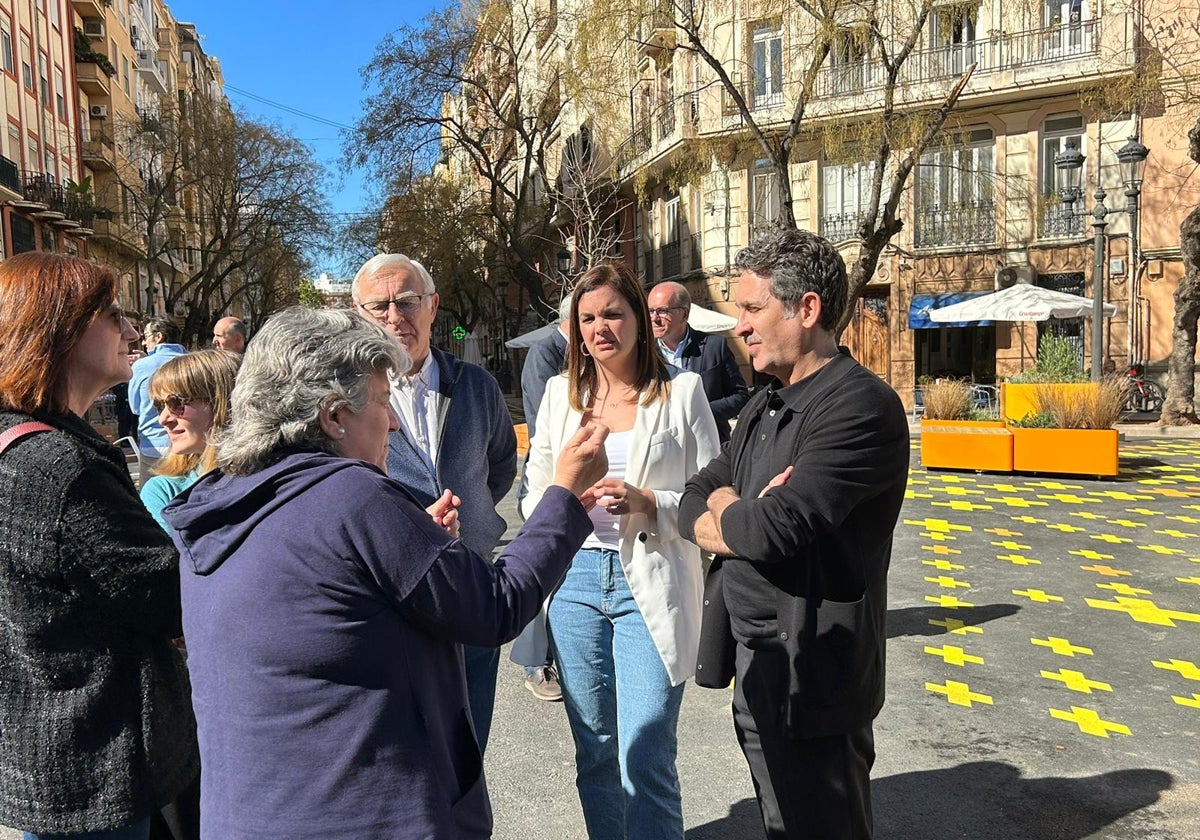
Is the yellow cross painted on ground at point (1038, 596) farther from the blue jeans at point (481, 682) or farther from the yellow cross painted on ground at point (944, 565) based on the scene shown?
the blue jeans at point (481, 682)

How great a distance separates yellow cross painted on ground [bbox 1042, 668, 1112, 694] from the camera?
15.2ft

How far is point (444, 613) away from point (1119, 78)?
17.8 m

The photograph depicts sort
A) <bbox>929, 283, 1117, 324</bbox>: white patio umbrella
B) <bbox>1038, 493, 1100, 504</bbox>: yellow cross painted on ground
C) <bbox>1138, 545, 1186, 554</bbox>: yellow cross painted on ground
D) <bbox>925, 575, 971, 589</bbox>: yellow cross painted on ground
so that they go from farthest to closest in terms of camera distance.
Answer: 1. <bbox>929, 283, 1117, 324</bbox>: white patio umbrella
2. <bbox>1038, 493, 1100, 504</bbox>: yellow cross painted on ground
3. <bbox>1138, 545, 1186, 554</bbox>: yellow cross painted on ground
4. <bbox>925, 575, 971, 589</bbox>: yellow cross painted on ground

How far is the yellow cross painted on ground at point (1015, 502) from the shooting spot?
9.93 meters

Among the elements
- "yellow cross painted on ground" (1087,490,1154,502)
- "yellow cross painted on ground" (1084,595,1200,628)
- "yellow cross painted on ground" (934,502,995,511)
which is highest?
"yellow cross painted on ground" (1087,490,1154,502)

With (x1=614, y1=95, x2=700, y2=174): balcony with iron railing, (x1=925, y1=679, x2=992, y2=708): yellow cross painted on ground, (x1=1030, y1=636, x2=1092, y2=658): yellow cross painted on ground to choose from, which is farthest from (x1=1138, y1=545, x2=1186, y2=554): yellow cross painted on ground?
(x1=614, y1=95, x2=700, y2=174): balcony with iron railing

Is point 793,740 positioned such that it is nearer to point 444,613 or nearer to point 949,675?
point 444,613

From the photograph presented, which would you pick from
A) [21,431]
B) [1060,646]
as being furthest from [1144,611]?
[21,431]

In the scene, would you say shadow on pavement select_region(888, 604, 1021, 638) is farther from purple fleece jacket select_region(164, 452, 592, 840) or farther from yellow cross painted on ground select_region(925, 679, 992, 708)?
purple fleece jacket select_region(164, 452, 592, 840)

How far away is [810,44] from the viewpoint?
1450 centimetres

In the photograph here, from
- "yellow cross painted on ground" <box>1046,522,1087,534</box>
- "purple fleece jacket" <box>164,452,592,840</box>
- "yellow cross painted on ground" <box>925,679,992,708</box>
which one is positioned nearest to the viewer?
"purple fleece jacket" <box>164,452,592,840</box>

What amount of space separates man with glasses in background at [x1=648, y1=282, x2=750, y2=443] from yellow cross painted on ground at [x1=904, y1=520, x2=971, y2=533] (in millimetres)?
3918

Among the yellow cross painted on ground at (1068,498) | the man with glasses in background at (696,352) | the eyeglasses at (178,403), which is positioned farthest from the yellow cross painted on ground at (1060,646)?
the yellow cross painted on ground at (1068,498)

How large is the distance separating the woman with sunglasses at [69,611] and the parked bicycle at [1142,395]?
21502 mm
